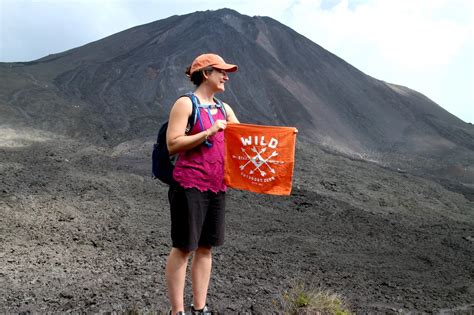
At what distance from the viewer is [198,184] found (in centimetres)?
297

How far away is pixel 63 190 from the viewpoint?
26.9ft

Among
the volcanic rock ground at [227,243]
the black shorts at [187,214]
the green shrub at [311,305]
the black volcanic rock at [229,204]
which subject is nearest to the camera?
the black shorts at [187,214]

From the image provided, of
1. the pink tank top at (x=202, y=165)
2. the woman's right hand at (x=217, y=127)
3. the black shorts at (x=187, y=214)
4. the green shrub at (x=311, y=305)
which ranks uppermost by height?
the woman's right hand at (x=217, y=127)

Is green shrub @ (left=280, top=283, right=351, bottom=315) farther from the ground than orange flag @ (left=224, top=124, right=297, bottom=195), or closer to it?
closer to it

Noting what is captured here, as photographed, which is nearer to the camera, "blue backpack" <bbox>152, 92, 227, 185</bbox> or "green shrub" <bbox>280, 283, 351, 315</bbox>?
"blue backpack" <bbox>152, 92, 227, 185</bbox>

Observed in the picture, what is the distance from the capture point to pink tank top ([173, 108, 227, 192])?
2957 millimetres

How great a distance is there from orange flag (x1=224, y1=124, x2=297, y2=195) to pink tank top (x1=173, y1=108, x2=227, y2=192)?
0.17 metres

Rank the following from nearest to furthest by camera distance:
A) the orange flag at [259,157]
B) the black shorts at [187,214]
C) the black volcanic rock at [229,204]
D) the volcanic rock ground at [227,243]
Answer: the black shorts at [187,214] → the orange flag at [259,157] → the volcanic rock ground at [227,243] → the black volcanic rock at [229,204]

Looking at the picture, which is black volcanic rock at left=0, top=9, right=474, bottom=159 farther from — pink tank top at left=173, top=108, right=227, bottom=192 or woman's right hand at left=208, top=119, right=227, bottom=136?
woman's right hand at left=208, top=119, right=227, bottom=136

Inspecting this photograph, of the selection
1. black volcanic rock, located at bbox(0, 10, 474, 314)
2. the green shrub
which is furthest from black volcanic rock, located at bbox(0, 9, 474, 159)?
the green shrub

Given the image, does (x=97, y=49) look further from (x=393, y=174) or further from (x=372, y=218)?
(x=372, y=218)

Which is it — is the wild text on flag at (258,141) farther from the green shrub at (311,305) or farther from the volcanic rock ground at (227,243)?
the volcanic rock ground at (227,243)

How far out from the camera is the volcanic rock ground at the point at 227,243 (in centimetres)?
440

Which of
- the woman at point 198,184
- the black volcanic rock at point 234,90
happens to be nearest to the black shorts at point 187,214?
the woman at point 198,184
